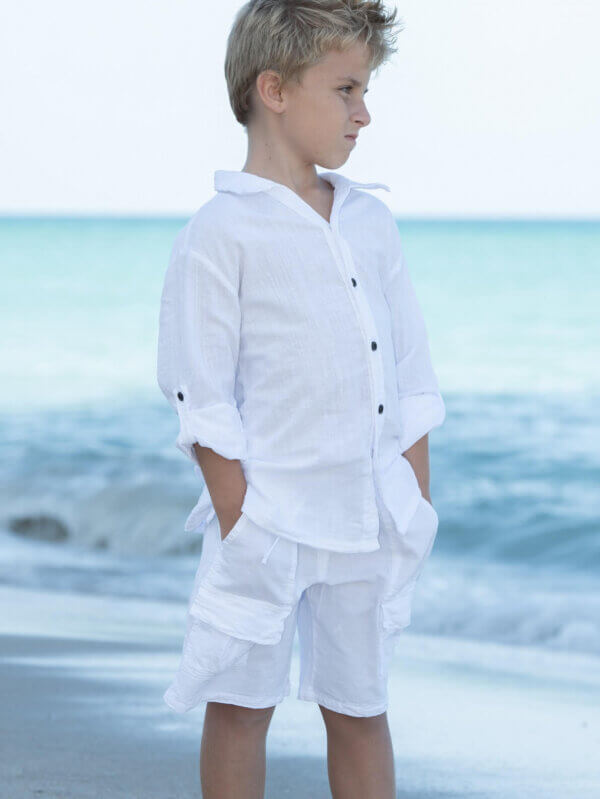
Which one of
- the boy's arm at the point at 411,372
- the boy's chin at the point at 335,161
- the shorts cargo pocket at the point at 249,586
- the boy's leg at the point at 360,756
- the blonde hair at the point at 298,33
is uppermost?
the blonde hair at the point at 298,33

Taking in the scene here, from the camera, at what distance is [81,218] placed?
51875 mm

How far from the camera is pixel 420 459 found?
6.63ft

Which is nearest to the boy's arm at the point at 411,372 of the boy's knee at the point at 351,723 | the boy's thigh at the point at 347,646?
the boy's thigh at the point at 347,646

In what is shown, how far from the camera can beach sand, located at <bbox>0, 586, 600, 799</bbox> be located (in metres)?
2.55

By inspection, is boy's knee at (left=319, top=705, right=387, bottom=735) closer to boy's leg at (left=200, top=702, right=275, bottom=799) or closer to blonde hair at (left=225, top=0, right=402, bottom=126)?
boy's leg at (left=200, top=702, right=275, bottom=799)

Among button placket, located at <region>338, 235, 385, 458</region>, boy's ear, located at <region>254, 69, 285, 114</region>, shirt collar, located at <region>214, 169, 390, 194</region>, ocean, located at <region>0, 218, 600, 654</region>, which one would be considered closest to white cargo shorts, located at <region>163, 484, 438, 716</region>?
button placket, located at <region>338, 235, 385, 458</region>

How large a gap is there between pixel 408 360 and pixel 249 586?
490mm

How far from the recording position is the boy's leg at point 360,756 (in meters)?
1.99

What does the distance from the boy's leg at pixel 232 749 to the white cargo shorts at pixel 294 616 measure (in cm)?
6

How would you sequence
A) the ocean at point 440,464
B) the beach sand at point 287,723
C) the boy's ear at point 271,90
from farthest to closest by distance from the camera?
the ocean at point 440,464
the beach sand at point 287,723
the boy's ear at point 271,90

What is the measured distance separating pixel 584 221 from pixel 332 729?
169ft

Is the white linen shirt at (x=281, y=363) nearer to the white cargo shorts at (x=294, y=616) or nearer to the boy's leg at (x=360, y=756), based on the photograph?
the white cargo shorts at (x=294, y=616)

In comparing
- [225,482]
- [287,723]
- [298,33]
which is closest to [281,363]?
[225,482]

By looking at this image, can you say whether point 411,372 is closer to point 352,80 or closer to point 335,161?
point 335,161
